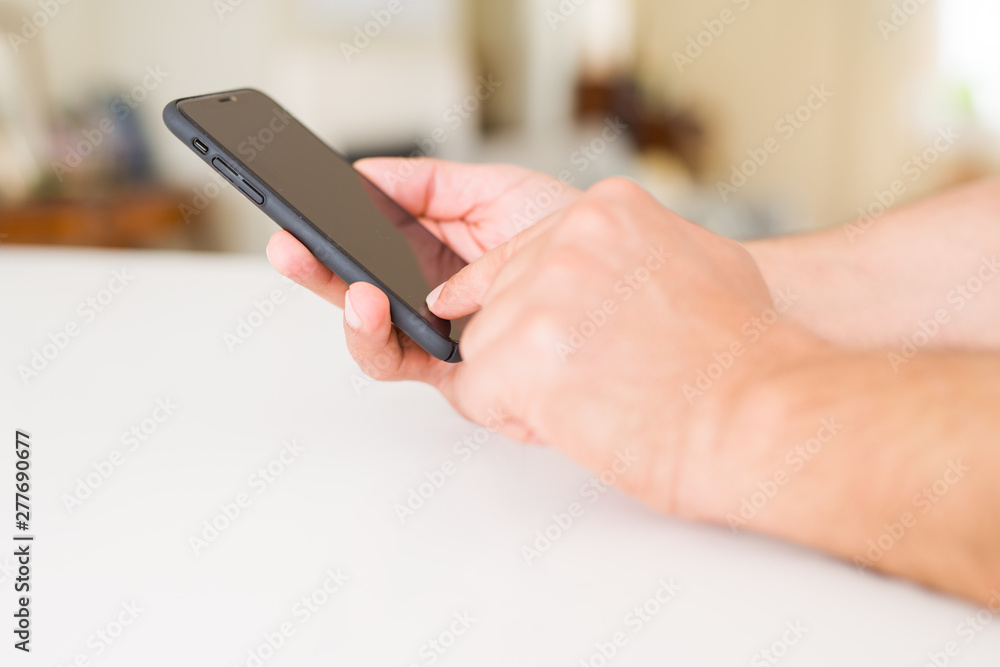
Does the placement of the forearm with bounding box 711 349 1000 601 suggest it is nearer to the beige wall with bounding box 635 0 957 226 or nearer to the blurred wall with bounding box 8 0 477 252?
the blurred wall with bounding box 8 0 477 252

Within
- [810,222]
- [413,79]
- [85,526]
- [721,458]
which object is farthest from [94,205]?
[810,222]

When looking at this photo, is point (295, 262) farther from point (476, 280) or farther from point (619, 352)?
point (619, 352)

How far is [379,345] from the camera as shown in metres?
0.59

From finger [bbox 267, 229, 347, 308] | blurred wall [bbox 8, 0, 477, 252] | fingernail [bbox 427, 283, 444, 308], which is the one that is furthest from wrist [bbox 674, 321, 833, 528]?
blurred wall [bbox 8, 0, 477, 252]

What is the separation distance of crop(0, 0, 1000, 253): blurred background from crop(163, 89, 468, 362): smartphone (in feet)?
6.63

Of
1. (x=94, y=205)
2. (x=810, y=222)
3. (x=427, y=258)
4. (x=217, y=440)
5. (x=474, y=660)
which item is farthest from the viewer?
(x=810, y=222)

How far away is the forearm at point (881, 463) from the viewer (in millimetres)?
364

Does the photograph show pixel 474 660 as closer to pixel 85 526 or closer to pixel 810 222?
pixel 85 526

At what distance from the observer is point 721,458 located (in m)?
0.41

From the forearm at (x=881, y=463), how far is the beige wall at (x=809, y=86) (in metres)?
5.06

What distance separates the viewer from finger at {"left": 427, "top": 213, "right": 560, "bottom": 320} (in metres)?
0.50

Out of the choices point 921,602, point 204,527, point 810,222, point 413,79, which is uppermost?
point 921,602

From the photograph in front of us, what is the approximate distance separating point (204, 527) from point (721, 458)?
30 centimetres

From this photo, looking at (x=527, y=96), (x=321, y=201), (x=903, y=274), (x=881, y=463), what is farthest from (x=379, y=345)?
(x=527, y=96)
